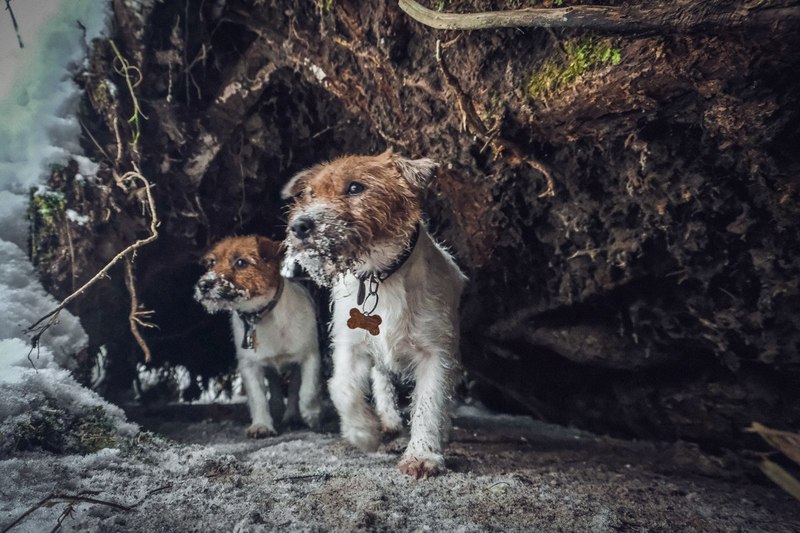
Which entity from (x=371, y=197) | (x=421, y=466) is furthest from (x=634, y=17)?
(x=421, y=466)

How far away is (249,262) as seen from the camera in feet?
14.5

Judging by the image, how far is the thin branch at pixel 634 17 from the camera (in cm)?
220

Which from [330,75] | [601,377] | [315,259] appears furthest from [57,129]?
[601,377]

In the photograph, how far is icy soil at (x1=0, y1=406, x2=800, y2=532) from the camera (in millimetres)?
2172

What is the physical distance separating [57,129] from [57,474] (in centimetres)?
242

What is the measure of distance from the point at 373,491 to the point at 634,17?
2.53 m

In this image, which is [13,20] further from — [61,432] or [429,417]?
[429,417]

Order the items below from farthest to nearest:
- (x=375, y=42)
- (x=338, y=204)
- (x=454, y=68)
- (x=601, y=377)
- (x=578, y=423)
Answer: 1. (x=578, y=423)
2. (x=601, y=377)
3. (x=375, y=42)
4. (x=454, y=68)
5. (x=338, y=204)

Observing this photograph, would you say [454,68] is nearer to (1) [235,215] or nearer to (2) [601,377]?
(1) [235,215]

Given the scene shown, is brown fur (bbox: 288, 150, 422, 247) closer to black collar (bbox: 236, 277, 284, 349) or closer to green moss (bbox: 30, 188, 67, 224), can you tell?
black collar (bbox: 236, 277, 284, 349)

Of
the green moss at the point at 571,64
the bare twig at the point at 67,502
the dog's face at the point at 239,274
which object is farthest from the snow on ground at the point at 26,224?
the green moss at the point at 571,64

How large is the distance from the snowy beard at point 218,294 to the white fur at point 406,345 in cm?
103

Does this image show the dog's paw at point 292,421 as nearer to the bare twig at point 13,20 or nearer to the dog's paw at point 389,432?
the dog's paw at point 389,432

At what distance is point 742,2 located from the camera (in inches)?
86.4
